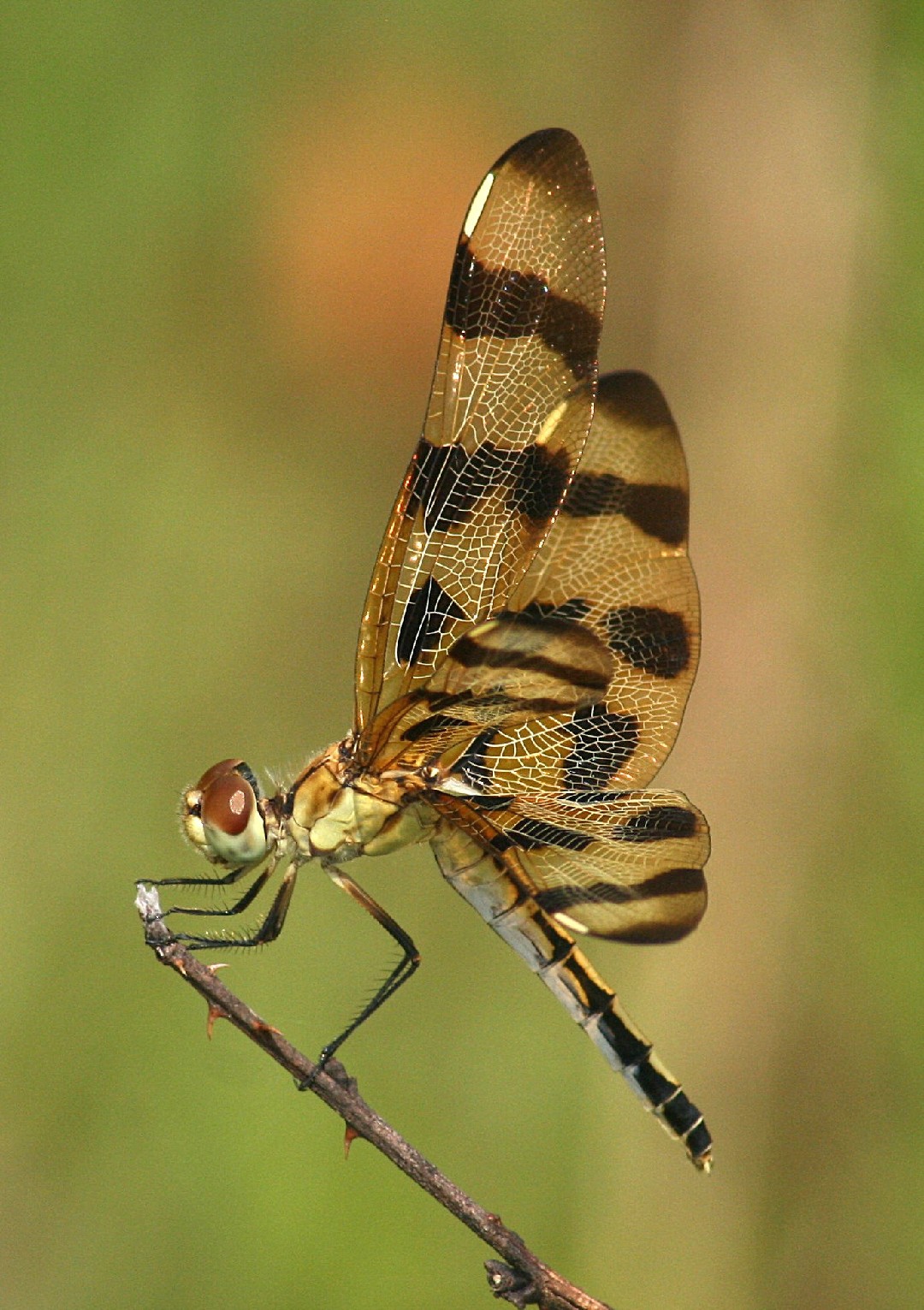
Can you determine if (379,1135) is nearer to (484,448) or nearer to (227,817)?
(227,817)

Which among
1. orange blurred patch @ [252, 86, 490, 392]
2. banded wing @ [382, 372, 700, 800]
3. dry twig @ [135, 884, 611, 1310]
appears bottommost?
dry twig @ [135, 884, 611, 1310]

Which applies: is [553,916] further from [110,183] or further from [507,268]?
[110,183]

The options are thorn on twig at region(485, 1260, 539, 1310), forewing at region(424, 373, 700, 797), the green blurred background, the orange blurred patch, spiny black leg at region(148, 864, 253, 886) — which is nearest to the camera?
thorn on twig at region(485, 1260, 539, 1310)

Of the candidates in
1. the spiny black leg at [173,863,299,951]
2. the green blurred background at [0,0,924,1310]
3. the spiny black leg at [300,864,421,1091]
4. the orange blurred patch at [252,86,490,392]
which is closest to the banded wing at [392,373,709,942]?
the spiny black leg at [300,864,421,1091]

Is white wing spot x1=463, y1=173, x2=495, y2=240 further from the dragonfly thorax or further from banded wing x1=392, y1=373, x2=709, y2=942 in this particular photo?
the dragonfly thorax

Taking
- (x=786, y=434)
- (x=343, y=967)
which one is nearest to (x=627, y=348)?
(x=786, y=434)

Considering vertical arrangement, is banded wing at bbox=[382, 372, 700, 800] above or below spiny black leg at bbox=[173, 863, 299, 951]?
above

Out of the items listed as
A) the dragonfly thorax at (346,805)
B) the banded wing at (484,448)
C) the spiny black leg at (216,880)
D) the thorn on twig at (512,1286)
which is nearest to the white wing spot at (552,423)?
the banded wing at (484,448)
